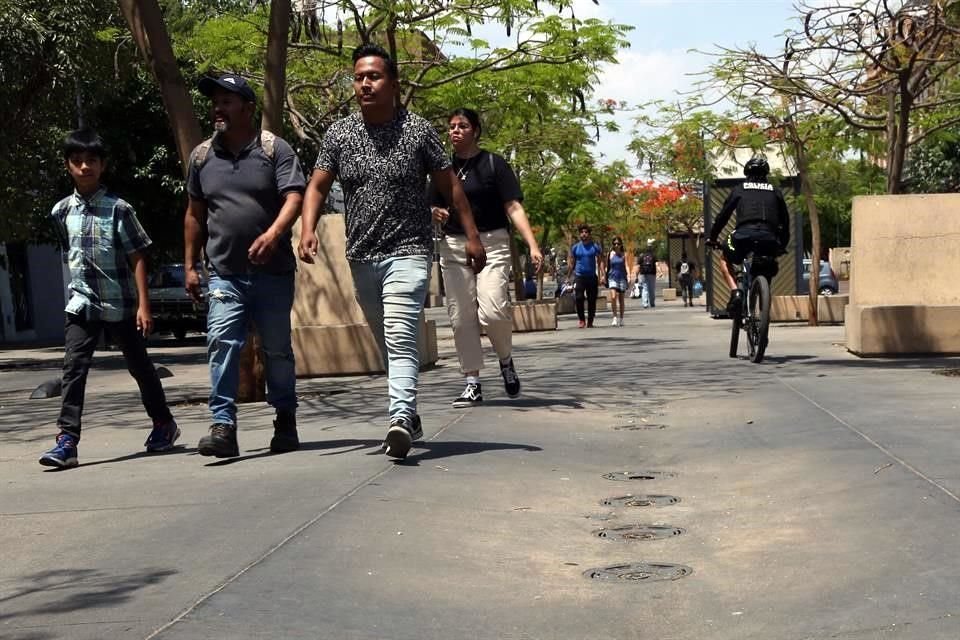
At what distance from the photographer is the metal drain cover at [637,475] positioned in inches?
277

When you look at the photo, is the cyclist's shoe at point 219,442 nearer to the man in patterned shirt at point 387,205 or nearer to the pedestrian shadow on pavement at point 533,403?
the man in patterned shirt at point 387,205

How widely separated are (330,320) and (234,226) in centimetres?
714

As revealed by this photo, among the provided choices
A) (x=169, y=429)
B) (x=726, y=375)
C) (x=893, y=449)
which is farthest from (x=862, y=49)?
(x=169, y=429)

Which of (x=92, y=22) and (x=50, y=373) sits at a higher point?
(x=92, y=22)

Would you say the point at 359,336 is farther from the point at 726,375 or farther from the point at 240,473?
the point at 240,473

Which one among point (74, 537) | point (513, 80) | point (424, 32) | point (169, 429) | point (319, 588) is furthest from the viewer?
point (513, 80)

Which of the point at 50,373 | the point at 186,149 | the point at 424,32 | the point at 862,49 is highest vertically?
the point at 424,32

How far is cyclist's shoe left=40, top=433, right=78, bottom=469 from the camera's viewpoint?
746 cm

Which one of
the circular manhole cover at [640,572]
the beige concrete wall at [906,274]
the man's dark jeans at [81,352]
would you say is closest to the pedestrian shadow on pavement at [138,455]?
the man's dark jeans at [81,352]

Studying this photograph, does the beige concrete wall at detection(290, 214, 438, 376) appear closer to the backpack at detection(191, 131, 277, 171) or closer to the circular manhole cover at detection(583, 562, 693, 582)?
the backpack at detection(191, 131, 277, 171)

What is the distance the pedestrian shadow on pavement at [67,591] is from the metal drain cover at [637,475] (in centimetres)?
289

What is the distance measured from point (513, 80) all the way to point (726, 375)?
9.00 metres

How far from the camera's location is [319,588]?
14.7 feet

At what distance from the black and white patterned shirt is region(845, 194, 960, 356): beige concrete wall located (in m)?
7.37
